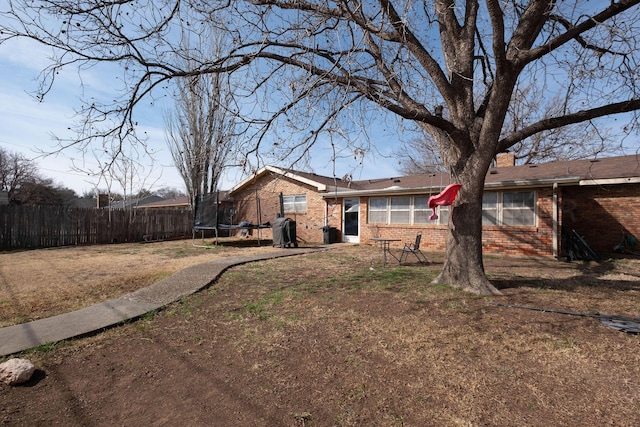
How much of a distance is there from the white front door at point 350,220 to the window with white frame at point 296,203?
238cm

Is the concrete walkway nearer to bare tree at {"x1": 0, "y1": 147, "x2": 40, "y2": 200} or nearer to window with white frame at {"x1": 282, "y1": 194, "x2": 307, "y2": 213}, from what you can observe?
window with white frame at {"x1": 282, "y1": 194, "x2": 307, "y2": 213}

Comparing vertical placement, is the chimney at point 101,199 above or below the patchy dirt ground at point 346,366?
above

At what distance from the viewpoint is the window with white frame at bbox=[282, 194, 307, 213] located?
55.0 ft

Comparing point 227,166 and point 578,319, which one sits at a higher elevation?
point 227,166

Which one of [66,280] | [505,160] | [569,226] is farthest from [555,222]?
[66,280]

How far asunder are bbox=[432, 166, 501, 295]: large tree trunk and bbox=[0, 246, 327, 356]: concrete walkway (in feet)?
14.7

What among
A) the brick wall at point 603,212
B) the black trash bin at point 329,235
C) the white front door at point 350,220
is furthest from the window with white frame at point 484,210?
the black trash bin at point 329,235

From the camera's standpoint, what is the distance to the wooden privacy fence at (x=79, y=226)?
1234 centimetres

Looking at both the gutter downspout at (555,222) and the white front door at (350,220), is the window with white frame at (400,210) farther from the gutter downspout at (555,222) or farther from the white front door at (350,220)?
the gutter downspout at (555,222)

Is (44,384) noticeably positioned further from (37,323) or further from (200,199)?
(200,199)

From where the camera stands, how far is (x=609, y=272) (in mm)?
7512

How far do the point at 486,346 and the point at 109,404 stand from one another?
3407mm

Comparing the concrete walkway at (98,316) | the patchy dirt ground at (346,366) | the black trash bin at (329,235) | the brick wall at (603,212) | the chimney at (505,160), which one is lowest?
the patchy dirt ground at (346,366)

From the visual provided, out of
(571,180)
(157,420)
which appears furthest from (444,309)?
(571,180)
